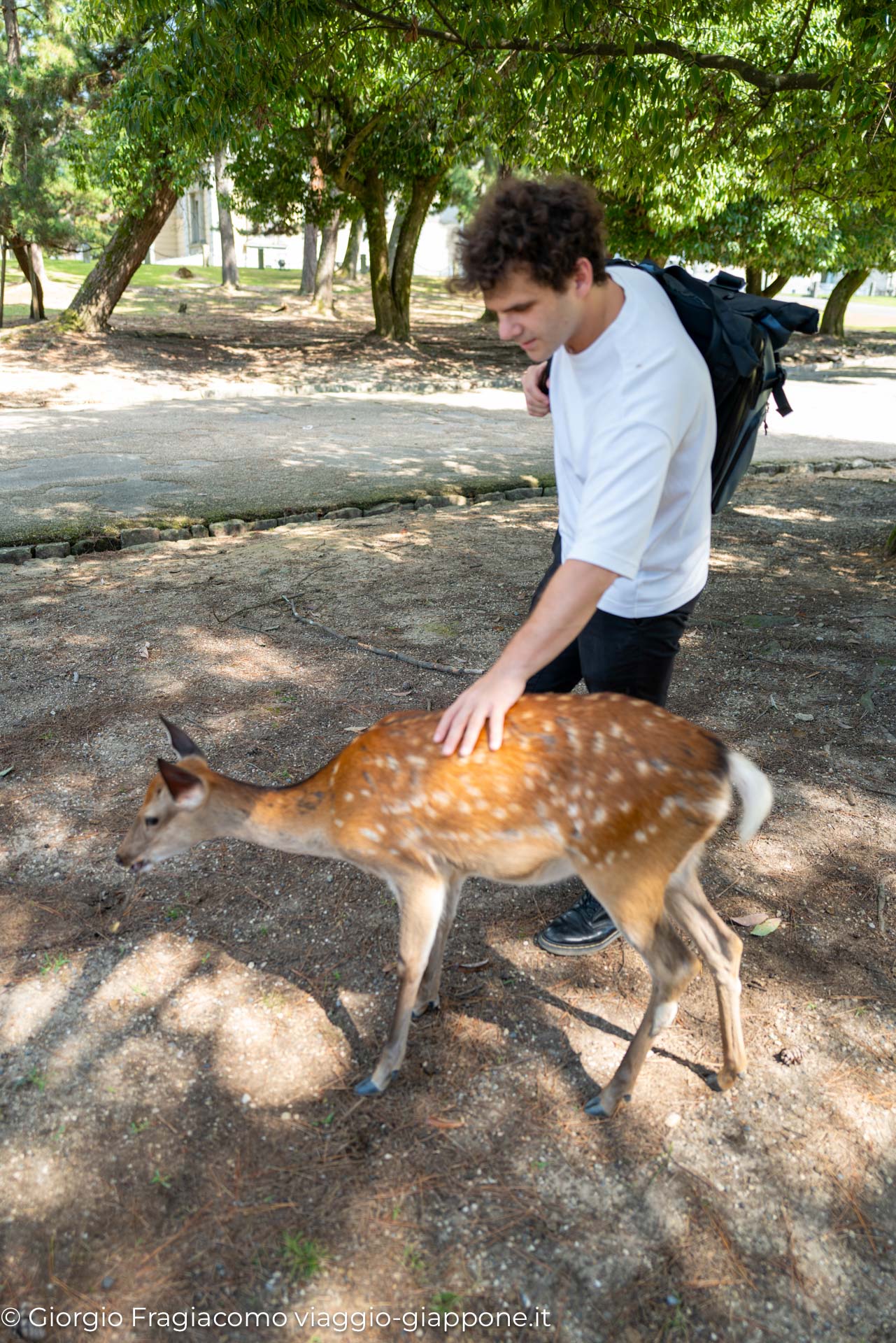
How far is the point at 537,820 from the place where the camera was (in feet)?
7.63

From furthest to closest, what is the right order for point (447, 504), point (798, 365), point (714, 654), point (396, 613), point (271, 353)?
point (798, 365) < point (271, 353) < point (447, 504) < point (396, 613) < point (714, 654)

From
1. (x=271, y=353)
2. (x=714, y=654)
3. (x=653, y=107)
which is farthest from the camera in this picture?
(x=271, y=353)

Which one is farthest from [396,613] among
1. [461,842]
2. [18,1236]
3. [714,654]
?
[18,1236]

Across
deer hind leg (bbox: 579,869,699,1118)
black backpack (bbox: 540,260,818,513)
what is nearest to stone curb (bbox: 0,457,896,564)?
black backpack (bbox: 540,260,818,513)

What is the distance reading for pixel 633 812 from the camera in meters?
2.29

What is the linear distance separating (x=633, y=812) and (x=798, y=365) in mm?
22331

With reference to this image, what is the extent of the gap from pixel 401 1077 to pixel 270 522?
5.69m

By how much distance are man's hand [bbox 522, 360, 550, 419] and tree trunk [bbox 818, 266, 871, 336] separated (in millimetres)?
25766

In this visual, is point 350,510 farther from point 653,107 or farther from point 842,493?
point 842,493

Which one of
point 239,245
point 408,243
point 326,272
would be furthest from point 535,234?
point 239,245

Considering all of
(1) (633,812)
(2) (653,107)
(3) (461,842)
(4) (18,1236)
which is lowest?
(4) (18,1236)

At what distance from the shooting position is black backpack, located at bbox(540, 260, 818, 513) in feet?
7.63

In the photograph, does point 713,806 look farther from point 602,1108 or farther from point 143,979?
point 143,979

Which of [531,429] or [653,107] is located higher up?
[653,107]
